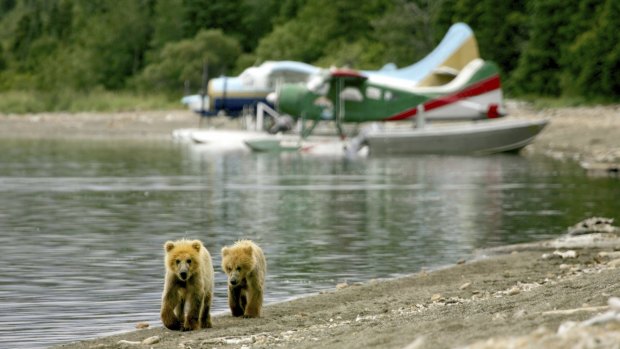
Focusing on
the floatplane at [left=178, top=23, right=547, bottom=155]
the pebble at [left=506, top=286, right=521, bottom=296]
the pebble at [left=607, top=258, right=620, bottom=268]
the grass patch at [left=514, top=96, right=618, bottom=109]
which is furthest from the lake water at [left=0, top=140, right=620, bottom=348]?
the grass patch at [left=514, top=96, right=618, bottom=109]

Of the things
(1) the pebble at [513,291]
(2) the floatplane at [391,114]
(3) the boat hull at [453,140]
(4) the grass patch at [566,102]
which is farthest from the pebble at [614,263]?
(4) the grass patch at [566,102]

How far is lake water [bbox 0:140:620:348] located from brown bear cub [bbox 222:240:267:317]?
814 mm

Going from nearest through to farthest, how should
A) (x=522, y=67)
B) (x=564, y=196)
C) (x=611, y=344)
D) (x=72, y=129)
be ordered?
(x=611, y=344), (x=564, y=196), (x=522, y=67), (x=72, y=129)

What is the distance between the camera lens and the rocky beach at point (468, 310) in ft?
21.1

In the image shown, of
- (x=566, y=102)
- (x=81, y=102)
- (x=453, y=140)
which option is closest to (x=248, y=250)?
(x=453, y=140)

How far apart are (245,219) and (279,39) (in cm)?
5961

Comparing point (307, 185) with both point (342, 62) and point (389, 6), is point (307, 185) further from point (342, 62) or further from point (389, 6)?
point (389, 6)

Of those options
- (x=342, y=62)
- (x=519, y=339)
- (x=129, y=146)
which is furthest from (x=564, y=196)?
(x=342, y=62)

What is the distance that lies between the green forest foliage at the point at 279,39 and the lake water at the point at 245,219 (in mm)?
18729

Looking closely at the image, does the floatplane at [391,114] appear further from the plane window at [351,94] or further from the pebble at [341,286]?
the pebble at [341,286]

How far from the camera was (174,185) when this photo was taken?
1051 inches

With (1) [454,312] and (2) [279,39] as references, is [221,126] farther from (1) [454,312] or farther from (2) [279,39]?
(1) [454,312]

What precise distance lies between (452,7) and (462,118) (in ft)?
80.5

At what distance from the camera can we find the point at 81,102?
7319 centimetres
